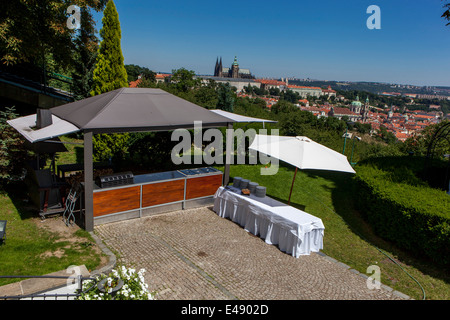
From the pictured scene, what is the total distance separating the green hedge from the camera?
22.4 feet

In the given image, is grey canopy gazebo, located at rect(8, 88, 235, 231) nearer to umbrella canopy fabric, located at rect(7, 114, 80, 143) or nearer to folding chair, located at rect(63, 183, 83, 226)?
umbrella canopy fabric, located at rect(7, 114, 80, 143)

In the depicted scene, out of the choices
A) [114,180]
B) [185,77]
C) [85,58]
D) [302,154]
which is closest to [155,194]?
[114,180]

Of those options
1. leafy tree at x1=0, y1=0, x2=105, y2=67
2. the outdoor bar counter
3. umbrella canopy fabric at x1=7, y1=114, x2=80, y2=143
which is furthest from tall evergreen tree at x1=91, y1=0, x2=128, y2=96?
the outdoor bar counter

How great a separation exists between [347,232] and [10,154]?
985cm

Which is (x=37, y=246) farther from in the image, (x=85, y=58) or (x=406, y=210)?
(x=85, y=58)

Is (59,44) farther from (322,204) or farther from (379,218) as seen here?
(379,218)

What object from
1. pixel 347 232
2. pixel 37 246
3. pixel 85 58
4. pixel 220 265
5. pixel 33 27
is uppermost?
pixel 33 27

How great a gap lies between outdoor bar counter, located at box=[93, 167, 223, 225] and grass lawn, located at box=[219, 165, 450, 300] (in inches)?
114

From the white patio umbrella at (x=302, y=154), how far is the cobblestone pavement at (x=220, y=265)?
219 cm

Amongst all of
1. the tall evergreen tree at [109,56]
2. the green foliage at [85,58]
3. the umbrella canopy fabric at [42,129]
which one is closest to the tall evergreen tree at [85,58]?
the green foliage at [85,58]

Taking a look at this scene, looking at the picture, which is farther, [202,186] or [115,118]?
[202,186]

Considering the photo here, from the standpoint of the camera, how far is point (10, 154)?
28.3 ft

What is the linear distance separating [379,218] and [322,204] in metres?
2.40

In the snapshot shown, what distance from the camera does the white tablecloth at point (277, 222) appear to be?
22.8 feet
